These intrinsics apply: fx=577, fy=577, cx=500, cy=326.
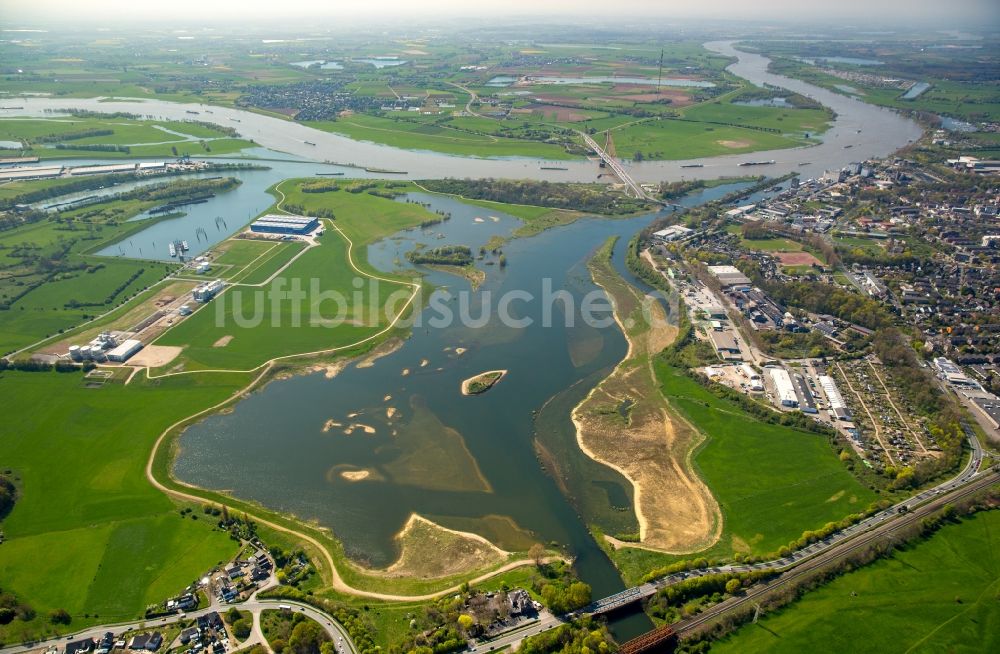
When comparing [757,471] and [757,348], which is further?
[757,348]

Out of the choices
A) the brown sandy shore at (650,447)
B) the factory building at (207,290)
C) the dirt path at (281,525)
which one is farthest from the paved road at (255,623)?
the factory building at (207,290)

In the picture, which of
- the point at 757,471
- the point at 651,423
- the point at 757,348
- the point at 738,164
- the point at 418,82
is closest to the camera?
the point at 757,471

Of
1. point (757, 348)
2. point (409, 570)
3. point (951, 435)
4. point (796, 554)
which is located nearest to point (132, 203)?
point (409, 570)

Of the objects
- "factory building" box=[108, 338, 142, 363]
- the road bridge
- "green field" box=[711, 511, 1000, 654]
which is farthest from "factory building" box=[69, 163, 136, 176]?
"green field" box=[711, 511, 1000, 654]

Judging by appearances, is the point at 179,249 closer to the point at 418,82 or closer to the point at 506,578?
the point at 506,578

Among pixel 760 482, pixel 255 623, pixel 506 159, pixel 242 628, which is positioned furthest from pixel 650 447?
pixel 506 159

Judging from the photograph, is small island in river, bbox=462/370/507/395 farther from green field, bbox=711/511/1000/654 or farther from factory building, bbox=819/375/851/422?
factory building, bbox=819/375/851/422
